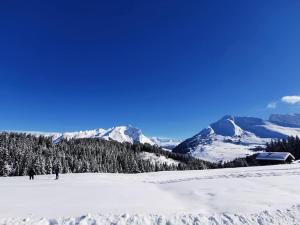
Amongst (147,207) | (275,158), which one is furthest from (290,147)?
(147,207)

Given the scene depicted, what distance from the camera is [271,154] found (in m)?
91.8

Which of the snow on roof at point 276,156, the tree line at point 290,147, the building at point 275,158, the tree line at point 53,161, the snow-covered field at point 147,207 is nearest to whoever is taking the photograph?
the snow-covered field at point 147,207

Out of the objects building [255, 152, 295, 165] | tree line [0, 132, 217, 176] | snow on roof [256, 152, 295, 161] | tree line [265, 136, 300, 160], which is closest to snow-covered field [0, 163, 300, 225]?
tree line [0, 132, 217, 176]

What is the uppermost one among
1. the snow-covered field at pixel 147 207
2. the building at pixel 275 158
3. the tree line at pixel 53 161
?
the tree line at pixel 53 161

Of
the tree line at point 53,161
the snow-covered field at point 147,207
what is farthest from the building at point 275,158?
the snow-covered field at point 147,207

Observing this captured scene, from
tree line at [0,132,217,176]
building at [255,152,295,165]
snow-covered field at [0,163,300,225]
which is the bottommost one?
snow-covered field at [0,163,300,225]

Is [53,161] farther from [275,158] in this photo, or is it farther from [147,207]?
[147,207]

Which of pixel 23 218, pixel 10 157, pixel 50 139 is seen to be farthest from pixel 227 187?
pixel 50 139

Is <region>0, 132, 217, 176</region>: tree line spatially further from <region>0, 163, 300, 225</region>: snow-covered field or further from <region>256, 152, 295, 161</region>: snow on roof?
<region>256, 152, 295, 161</region>: snow on roof

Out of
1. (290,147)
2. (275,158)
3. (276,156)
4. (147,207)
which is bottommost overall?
(147,207)

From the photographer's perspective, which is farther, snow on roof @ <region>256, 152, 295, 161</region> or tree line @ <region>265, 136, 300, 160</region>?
tree line @ <region>265, 136, 300, 160</region>

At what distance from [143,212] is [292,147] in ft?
395

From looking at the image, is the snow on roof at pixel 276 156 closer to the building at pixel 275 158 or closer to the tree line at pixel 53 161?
the building at pixel 275 158

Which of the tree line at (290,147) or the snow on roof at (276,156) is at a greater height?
the tree line at (290,147)
